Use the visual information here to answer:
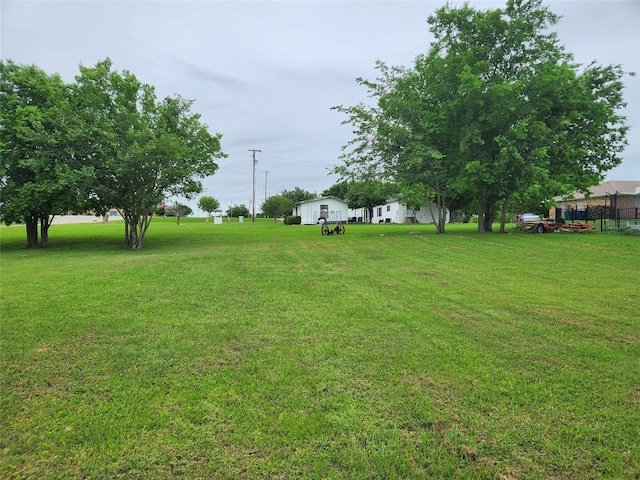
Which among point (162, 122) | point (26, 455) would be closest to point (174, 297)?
point (26, 455)

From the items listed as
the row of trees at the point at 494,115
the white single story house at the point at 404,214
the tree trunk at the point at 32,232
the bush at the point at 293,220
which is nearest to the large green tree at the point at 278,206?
the bush at the point at 293,220

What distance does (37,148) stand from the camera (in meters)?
14.3

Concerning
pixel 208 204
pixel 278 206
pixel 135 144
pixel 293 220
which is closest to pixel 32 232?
pixel 135 144

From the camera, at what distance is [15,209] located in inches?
575

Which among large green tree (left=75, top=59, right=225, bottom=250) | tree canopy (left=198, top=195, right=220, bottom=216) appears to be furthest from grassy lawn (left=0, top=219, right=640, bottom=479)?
tree canopy (left=198, top=195, right=220, bottom=216)

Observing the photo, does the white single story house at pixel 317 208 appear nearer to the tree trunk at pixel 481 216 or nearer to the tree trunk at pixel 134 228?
the tree trunk at pixel 481 216

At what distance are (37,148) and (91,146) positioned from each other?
2029 mm

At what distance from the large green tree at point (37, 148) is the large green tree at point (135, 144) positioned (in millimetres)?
668

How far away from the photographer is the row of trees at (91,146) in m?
14.1

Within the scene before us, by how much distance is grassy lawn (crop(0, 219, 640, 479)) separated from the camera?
85.7 inches

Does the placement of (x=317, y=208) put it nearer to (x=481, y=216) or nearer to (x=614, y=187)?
(x=481, y=216)

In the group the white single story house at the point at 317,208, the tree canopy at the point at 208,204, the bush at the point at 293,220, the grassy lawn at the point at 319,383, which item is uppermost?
the tree canopy at the point at 208,204

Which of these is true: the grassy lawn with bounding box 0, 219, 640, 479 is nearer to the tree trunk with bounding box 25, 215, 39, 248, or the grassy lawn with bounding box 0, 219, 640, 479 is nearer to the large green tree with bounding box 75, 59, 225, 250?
the large green tree with bounding box 75, 59, 225, 250

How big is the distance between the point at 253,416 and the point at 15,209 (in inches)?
677
